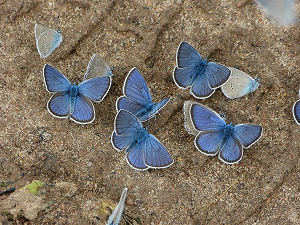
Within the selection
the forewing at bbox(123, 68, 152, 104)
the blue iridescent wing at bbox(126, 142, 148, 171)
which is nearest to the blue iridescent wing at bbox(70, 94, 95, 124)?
the forewing at bbox(123, 68, 152, 104)

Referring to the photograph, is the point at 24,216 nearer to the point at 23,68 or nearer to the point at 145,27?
the point at 23,68

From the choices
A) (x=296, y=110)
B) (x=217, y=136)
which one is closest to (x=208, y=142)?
(x=217, y=136)

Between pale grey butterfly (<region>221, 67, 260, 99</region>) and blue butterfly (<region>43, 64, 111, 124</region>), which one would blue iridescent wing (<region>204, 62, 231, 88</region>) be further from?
blue butterfly (<region>43, 64, 111, 124</region>)

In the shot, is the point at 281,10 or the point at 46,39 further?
the point at 281,10

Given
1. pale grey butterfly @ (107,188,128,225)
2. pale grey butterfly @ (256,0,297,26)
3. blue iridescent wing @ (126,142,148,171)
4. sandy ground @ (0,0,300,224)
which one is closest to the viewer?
pale grey butterfly @ (107,188,128,225)

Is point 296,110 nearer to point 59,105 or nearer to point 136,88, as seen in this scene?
point 136,88

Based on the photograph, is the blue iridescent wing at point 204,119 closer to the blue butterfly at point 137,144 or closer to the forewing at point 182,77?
the forewing at point 182,77

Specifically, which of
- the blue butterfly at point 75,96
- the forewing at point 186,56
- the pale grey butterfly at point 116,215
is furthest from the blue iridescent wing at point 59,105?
the forewing at point 186,56
